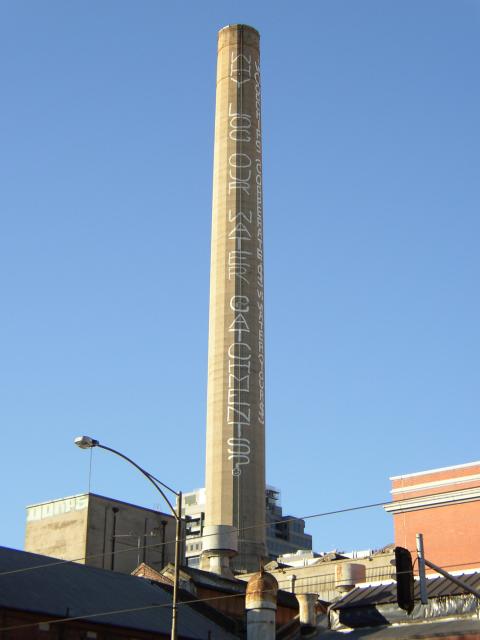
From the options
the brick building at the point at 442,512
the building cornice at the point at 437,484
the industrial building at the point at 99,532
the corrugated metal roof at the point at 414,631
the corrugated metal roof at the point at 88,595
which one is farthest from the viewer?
the industrial building at the point at 99,532

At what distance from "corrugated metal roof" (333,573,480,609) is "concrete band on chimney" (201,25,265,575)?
34829mm

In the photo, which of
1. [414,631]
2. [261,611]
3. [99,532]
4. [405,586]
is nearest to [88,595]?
[261,611]

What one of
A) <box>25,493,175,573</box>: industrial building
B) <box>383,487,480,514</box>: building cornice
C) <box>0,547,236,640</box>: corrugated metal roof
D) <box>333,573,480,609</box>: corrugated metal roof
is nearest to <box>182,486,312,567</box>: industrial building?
<box>25,493,175,573</box>: industrial building

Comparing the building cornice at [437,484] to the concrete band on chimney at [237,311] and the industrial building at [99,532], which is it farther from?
the industrial building at [99,532]

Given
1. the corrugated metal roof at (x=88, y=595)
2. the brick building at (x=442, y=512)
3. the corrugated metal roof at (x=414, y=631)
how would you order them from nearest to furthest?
the corrugated metal roof at (x=414, y=631), the corrugated metal roof at (x=88, y=595), the brick building at (x=442, y=512)

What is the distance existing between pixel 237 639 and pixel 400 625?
12.5 meters

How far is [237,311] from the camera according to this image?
87.5 metres

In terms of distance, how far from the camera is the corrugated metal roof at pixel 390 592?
37.0m

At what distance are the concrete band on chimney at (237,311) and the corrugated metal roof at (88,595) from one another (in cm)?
2804

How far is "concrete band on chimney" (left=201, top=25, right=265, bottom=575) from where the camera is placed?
81688mm

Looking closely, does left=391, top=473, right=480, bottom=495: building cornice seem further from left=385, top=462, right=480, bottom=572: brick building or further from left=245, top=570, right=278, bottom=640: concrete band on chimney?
left=245, top=570, right=278, bottom=640: concrete band on chimney

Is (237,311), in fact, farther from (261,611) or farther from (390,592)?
(261,611)

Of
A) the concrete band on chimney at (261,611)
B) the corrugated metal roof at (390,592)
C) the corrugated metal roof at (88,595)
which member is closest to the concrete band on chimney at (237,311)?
the corrugated metal roof at (88,595)

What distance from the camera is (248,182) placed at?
92.5 m
